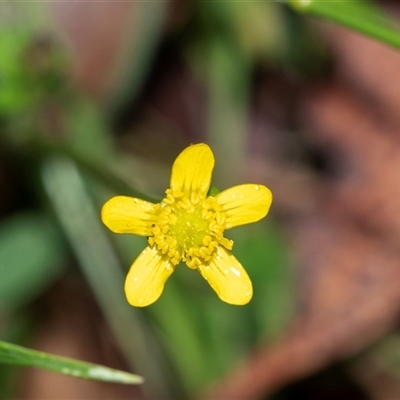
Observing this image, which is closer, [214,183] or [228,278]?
[228,278]

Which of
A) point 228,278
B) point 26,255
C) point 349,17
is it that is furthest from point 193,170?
point 26,255

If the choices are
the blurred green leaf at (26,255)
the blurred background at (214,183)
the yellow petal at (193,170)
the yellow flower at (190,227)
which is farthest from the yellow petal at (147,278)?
the blurred background at (214,183)

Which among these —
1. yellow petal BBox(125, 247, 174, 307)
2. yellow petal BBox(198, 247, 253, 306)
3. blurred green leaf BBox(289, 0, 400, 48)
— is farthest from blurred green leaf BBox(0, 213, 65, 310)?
blurred green leaf BBox(289, 0, 400, 48)

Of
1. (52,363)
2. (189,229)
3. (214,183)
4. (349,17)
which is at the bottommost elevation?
(52,363)

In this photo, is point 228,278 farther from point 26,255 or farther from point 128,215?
point 26,255

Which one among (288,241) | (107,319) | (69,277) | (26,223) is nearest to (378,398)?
(288,241)

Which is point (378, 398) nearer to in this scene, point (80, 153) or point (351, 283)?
point (351, 283)
